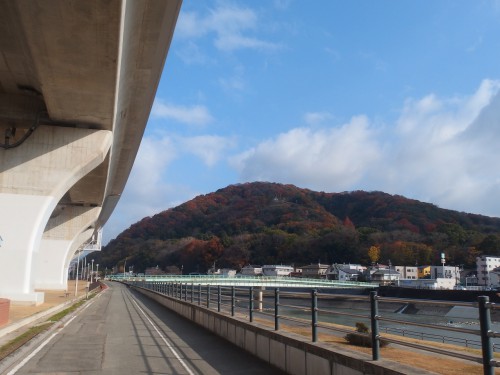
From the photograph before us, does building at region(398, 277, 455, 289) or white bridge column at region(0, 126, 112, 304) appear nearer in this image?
white bridge column at region(0, 126, 112, 304)

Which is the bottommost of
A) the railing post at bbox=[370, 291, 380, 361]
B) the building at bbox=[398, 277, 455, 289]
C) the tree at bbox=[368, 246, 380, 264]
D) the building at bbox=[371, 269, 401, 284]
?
the building at bbox=[398, 277, 455, 289]

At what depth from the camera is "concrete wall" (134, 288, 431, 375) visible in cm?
613

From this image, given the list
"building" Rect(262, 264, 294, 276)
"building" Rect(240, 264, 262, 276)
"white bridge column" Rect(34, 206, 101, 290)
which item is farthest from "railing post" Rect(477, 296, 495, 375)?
"building" Rect(240, 264, 262, 276)

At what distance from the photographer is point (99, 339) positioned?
45.6 ft

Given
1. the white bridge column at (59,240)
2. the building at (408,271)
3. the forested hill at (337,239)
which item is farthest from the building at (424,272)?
the white bridge column at (59,240)

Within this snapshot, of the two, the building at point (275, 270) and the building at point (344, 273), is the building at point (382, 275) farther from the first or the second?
the building at point (275, 270)

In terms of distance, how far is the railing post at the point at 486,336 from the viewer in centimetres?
452

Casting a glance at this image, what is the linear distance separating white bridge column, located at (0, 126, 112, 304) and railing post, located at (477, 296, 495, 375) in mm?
21594

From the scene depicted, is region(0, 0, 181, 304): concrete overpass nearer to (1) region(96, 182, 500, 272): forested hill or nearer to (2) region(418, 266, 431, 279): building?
(2) region(418, 266, 431, 279): building

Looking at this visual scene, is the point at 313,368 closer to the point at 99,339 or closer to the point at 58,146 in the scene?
the point at 99,339

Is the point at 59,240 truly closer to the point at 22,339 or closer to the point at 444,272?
the point at 22,339

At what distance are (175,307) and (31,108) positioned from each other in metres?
12.1

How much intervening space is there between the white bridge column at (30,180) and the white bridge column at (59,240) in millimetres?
28625

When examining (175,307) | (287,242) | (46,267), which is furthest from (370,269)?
(175,307)
